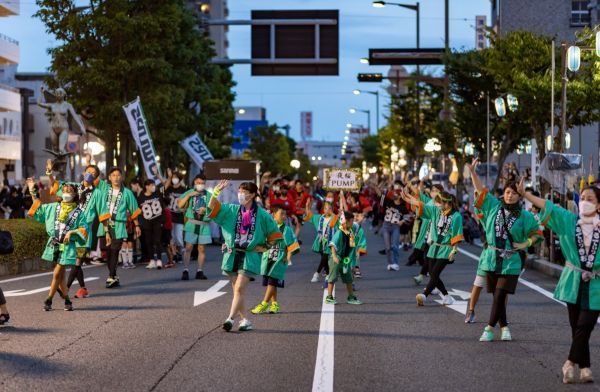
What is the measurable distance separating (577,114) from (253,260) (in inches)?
905

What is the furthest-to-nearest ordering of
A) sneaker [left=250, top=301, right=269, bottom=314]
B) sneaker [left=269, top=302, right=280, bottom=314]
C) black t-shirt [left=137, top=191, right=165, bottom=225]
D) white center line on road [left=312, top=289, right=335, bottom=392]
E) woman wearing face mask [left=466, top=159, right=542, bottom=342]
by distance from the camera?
black t-shirt [left=137, top=191, right=165, bottom=225], sneaker [left=269, top=302, right=280, bottom=314], sneaker [left=250, top=301, right=269, bottom=314], woman wearing face mask [left=466, top=159, right=542, bottom=342], white center line on road [left=312, top=289, right=335, bottom=392]

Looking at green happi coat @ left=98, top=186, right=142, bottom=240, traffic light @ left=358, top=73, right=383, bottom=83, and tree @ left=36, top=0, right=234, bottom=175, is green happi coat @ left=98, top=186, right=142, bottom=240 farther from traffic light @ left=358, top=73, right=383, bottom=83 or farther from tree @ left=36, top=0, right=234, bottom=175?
traffic light @ left=358, top=73, right=383, bottom=83

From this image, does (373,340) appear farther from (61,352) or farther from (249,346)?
(61,352)

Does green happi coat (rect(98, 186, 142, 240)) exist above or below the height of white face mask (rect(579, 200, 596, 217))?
below

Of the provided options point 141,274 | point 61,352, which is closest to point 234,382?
point 61,352

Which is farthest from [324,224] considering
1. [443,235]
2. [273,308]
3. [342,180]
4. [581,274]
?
[581,274]

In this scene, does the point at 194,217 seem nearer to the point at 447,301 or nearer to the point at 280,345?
the point at 447,301

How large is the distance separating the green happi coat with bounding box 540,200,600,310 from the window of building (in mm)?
54038

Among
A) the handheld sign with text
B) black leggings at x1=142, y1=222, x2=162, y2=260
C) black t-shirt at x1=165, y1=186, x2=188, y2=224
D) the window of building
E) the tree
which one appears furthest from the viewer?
the window of building

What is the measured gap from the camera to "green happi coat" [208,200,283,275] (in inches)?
433

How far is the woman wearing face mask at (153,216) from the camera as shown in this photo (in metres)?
20.5

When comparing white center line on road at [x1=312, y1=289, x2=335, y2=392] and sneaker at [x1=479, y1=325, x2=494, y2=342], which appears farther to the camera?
sneaker at [x1=479, y1=325, x2=494, y2=342]

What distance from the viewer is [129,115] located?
28.6 m

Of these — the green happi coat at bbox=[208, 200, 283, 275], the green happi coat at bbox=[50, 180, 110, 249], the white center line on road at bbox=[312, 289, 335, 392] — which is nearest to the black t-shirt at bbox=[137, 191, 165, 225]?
the green happi coat at bbox=[50, 180, 110, 249]
